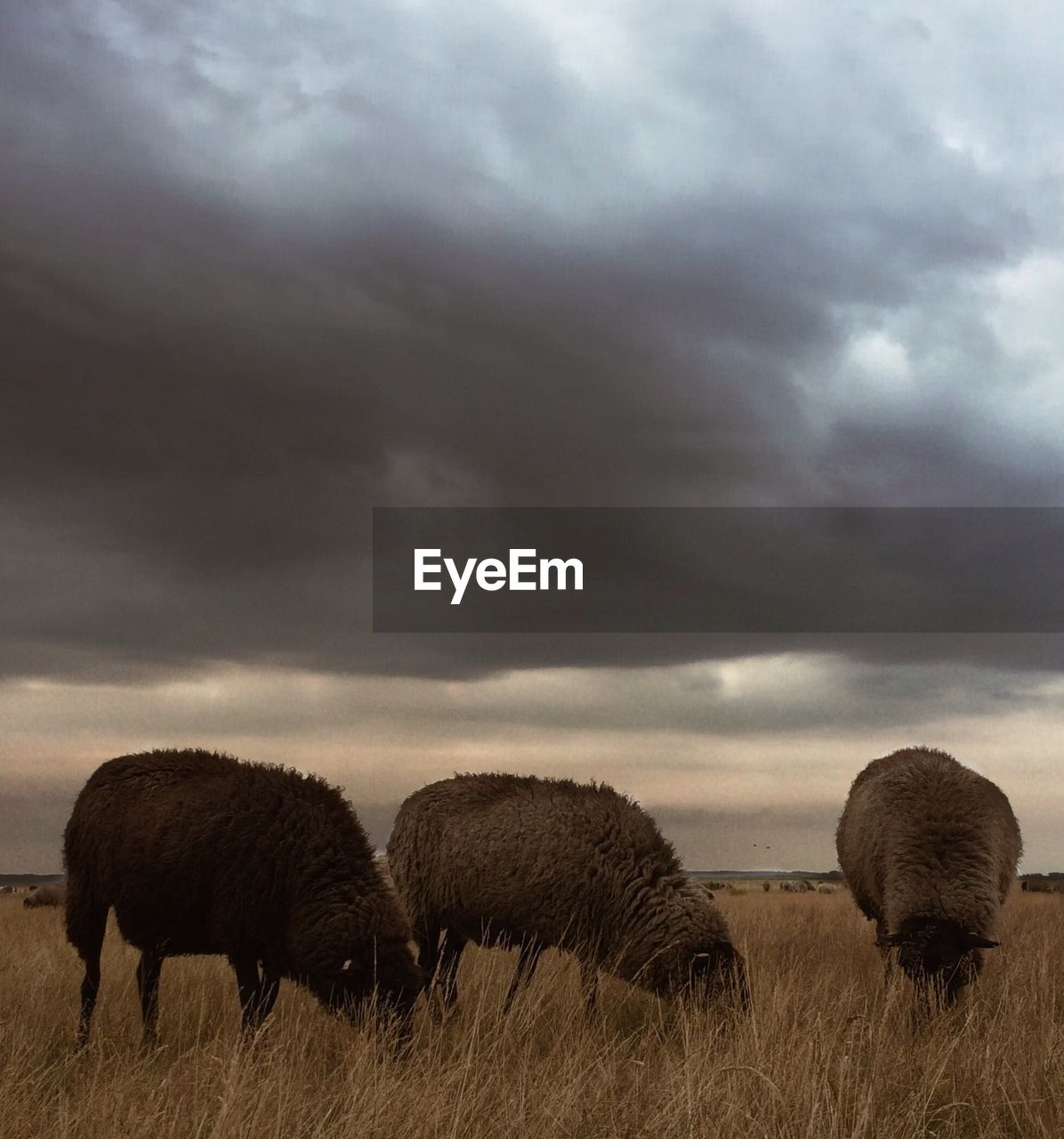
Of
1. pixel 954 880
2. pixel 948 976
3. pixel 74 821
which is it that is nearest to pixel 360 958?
pixel 74 821

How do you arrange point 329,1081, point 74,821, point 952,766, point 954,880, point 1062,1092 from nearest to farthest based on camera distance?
1. point 1062,1092
2. point 329,1081
3. point 74,821
4. point 954,880
5. point 952,766

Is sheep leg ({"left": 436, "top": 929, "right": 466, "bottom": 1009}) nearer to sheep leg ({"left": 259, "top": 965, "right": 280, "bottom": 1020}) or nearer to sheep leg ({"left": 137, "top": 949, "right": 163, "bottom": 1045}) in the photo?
sheep leg ({"left": 259, "top": 965, "right": 280, "bottom": 1020})

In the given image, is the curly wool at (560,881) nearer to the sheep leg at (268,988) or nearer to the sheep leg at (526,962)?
the sheep leg at (526,962)

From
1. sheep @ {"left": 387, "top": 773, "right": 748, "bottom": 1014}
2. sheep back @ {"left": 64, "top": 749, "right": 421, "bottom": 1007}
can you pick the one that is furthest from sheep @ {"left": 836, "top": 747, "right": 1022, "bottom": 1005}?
sheep back @ {"left": 64, "top": 749, "right": 421, "bottom": 1007}

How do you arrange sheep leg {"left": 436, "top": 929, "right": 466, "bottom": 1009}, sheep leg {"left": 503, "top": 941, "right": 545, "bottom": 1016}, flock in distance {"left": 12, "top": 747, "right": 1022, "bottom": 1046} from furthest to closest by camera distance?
1. sheep leg {"left": 436, "top": 929, "right": 466, "bottom": 1009}
2. sheep leg {"left": 503, "top": 941, "right": 545, "bottom": 1016}
3. flock in distance {"left": 12, "top": 747, "right": 1022, "bottom": 1046}

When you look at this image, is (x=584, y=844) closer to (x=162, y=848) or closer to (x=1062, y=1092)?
(x=162, y=848)

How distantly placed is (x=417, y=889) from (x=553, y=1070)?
4.16m

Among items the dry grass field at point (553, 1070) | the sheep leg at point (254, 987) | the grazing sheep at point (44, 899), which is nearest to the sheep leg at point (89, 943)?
the dry grass field at point (553, 1070)

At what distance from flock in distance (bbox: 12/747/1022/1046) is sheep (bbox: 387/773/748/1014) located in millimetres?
20

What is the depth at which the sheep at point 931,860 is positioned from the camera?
11500 mm

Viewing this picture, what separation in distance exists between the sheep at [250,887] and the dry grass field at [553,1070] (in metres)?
0.50

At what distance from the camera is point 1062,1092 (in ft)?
24.2

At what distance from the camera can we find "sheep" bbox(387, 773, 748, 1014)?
1074 centimetres

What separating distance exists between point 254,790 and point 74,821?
2240 mm
